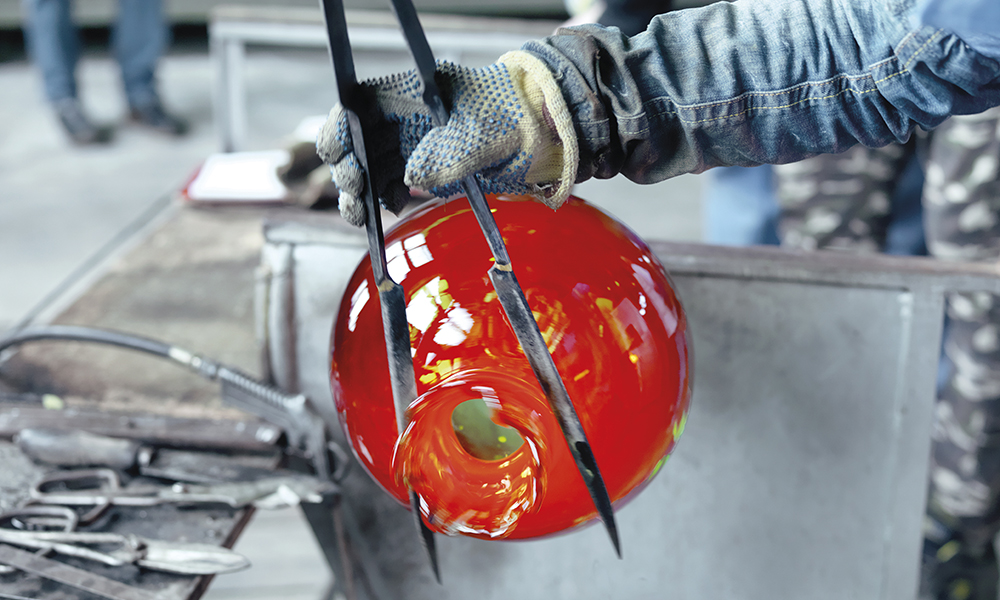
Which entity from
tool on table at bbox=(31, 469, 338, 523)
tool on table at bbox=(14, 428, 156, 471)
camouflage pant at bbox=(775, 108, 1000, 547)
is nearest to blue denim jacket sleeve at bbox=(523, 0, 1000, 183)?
tool on table at bbox=(31, 469, 338, 523)

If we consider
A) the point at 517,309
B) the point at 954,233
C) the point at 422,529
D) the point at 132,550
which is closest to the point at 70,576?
the point at 132,550

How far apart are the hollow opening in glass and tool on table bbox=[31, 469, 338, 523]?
31 cm

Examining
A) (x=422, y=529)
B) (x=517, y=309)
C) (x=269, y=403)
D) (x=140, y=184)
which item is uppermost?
(x=517, y=309)

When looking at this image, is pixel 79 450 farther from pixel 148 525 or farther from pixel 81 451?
pixel 148 525

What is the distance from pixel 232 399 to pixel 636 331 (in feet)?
1.68

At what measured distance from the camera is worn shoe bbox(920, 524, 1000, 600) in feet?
4.03

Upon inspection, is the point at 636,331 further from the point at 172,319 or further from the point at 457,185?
the point at 172,319

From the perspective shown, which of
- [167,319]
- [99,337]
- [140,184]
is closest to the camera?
[99,337]

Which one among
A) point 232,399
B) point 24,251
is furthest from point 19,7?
point 232,399

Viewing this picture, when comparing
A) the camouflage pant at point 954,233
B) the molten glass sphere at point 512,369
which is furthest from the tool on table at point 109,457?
the camouflage pant at point 954,233

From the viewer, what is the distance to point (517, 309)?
0.40 m

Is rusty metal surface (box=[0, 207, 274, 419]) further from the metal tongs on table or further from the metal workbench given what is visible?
the metal tongs on table

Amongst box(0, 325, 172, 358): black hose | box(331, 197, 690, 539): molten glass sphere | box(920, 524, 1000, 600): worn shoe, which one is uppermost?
box(331, 197, 690, 539): molten glass sphere

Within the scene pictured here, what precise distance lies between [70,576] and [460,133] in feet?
1.53
